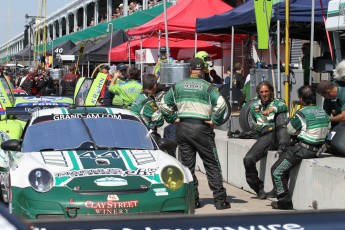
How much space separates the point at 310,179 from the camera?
9078mm

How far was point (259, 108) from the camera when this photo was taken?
33.6ft

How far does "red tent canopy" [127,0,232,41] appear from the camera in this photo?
20109 mm

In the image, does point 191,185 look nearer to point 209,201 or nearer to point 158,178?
point 158,178

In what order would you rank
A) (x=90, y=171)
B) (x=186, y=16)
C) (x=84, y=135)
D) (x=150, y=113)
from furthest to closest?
(x=186, y=16) → (x=150, y=113) → (x=84, y=135) → (x=90, y=171)

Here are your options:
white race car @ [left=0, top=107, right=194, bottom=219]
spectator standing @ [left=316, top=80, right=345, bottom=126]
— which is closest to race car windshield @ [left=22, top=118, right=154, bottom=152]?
white race car @ [left=0, top=107, right=194, bottom=219]

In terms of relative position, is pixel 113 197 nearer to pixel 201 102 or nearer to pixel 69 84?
pixel 201 102

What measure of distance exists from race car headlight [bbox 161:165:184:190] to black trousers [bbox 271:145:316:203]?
2179 millimetres

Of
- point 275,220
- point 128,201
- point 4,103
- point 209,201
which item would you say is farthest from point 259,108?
point 275,220

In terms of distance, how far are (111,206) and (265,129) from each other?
3.75m

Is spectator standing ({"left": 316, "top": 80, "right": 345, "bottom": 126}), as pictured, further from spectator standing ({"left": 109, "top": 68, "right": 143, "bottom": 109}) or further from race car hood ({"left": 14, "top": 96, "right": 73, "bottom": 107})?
race car hood ({"left": 14, "top": 96, "right": 73, "bottom": 107})

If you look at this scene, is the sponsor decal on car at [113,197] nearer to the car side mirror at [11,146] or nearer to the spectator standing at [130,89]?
the car side mirror at [11,146]

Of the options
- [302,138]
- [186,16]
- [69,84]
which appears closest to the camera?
[302,138]

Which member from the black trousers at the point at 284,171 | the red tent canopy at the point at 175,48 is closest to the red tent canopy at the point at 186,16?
the red tent canopy at the point at 175,48

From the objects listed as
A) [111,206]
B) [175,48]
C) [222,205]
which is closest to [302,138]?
[222,205]
